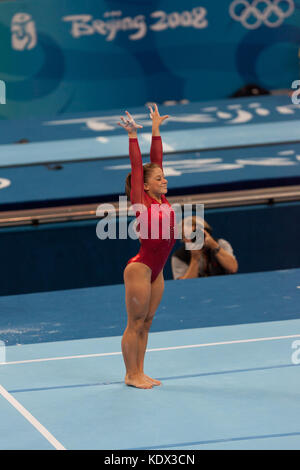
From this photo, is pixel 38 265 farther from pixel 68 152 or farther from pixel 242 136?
pixel 242 136

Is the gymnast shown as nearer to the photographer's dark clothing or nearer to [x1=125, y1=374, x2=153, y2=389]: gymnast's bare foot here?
[x1=125, y1=374, x2=153, y2=389]: gymnast's bare foot

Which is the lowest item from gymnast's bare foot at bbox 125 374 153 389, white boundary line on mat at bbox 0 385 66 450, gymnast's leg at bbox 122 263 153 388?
white boundary line on mat at bbox 0 385 66 450

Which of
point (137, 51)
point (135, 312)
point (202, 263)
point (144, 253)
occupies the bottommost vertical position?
point (135, 312)

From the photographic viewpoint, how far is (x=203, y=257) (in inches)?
225

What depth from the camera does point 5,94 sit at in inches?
429

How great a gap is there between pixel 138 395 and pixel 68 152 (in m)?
4.68

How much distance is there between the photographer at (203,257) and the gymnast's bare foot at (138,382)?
71.9 inches

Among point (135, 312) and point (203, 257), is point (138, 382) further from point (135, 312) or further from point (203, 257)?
point (203, 257)

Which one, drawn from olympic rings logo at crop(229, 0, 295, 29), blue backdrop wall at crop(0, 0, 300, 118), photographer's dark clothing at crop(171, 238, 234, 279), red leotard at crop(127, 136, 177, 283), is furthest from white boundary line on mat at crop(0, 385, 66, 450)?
olympic rings logo at crop(229, 0, 295, 29)

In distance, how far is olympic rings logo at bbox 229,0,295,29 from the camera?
10.9 metres

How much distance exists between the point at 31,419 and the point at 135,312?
655 millimetres

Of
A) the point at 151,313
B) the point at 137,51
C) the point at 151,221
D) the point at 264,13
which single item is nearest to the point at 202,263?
the point at 151,313

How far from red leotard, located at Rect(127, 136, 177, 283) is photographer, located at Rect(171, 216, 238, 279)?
1776 mm
